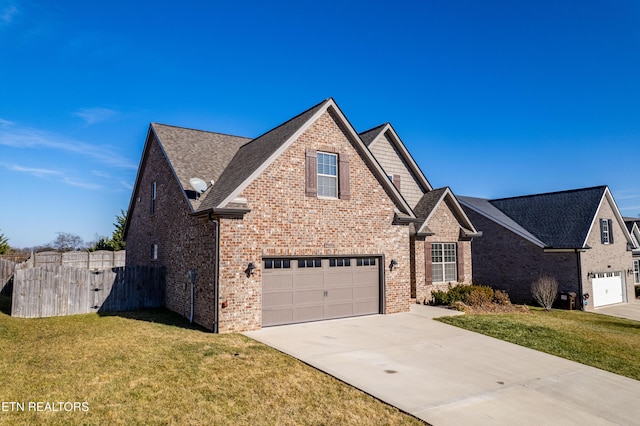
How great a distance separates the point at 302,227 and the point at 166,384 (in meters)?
7.44

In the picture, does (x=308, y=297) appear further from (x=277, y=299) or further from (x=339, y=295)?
(x=339, y=295)

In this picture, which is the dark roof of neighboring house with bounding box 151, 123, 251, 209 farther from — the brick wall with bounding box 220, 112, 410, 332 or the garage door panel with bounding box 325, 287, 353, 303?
the garage door panel with bounding box 325, 287, 353, 303

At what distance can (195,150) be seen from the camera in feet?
59.2

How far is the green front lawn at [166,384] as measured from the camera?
21.1ft

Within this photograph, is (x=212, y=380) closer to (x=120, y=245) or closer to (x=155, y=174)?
(x=155, y=174)

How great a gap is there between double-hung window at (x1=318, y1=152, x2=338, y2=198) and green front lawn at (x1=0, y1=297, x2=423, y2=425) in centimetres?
613

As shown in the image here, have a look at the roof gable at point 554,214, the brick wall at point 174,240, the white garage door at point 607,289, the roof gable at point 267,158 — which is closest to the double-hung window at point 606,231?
the roof gable at point 554,214

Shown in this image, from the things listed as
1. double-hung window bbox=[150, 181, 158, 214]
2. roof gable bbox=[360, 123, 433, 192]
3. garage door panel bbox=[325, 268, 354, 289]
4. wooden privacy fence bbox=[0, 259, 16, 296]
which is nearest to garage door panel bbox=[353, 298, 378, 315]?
garage door panel bbox=[325, 268, 354, 289]

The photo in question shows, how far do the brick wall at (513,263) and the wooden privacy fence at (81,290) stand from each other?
20.9 m

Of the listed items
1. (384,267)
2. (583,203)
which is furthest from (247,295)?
(583,203)

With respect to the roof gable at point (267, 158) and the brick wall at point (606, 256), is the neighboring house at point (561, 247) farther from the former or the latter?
the roof gable at point (267, 158)

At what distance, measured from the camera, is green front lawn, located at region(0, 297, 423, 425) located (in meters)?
6.43

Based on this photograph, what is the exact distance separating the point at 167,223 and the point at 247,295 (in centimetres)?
659

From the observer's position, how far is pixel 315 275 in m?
14.5
